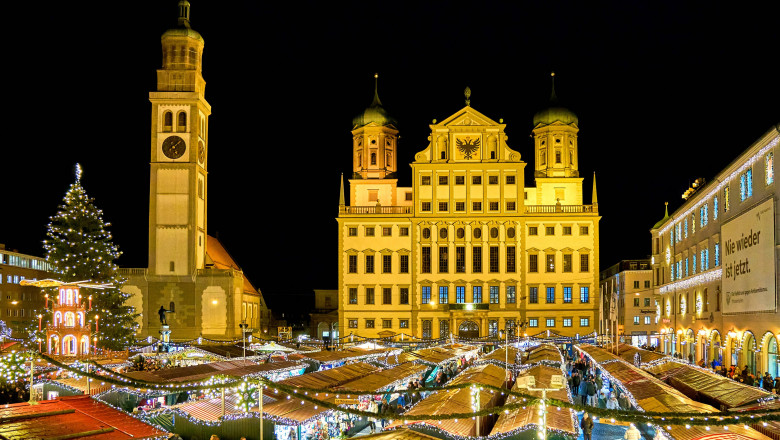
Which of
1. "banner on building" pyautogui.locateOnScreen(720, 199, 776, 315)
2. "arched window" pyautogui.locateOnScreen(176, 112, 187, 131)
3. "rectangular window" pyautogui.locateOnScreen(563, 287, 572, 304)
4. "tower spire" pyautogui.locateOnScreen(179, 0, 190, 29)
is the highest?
"tower spire" pyautogui.locateOnScreen(179, 0, 190, 29)

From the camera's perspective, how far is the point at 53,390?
24.2 metres

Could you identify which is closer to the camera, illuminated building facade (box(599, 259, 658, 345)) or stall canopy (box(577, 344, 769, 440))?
stall canopy (box(577, 344, 769, 440))

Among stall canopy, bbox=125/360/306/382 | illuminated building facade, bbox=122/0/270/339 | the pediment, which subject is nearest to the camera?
stall canopy, bbox=125/360/306/382

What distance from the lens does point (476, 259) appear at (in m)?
71.1

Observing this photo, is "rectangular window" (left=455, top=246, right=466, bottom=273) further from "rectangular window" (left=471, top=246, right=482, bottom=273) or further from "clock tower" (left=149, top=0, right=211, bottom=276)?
"clock tower" (left=149, top=0, right=211, bottom=276)

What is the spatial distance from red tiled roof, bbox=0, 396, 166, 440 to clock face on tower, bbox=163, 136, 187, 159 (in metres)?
49.2

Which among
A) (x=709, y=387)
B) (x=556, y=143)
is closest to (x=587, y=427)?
(x=709, y=387)

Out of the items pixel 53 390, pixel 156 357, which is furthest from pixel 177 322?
pixel 53 390

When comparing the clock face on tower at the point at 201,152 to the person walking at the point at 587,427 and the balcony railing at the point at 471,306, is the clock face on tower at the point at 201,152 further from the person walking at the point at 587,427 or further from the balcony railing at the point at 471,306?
the person walking at the point at 587,427

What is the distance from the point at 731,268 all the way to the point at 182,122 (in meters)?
42.3

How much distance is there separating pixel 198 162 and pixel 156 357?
3087 centimetres

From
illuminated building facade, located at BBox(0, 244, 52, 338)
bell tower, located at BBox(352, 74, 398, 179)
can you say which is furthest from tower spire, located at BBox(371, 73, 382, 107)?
illuminated building facade, located at BBox(0, 244, 52, 338)

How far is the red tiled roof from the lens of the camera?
590 inches

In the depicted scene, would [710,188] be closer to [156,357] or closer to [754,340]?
[754,340]
